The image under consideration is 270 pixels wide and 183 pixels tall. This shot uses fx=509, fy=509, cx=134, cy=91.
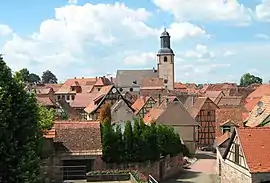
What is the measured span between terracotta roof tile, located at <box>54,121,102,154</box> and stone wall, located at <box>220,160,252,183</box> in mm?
8860

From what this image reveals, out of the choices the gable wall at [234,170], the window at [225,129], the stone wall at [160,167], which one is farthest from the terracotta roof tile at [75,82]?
the gable wall at [234,170]

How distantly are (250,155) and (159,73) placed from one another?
338 feet

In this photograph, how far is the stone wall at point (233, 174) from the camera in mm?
28344

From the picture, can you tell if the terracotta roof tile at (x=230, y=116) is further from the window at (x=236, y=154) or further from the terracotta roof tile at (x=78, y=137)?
the window at (x=236, y=154)

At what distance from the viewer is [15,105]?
21.5 meters

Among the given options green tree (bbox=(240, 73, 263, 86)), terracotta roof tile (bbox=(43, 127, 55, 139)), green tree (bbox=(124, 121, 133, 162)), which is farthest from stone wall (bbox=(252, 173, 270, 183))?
green tree (bbox=(240, 73, 263, 86))

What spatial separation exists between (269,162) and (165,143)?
17242 millimetres

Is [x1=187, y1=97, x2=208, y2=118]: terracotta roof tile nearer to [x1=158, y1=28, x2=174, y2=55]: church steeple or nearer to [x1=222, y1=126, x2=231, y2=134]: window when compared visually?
[x1=222, y1=126, x2=231, y2=134]: window

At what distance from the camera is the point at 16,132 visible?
2136 centimetres

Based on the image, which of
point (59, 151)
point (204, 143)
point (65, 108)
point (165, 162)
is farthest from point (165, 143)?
point (65, 108)

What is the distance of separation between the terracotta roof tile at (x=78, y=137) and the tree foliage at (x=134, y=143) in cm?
102

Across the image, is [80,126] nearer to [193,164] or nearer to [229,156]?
[229,156]

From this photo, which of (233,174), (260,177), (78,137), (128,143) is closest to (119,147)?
(128,143)

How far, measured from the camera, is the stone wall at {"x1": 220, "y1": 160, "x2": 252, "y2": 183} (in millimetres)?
28344
